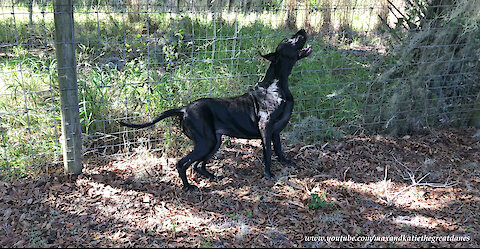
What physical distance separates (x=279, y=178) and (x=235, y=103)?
2.97 feet

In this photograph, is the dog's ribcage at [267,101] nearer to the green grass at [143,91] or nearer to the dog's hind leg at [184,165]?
the green grass at [143,91]

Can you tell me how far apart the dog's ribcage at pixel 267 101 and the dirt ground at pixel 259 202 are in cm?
64

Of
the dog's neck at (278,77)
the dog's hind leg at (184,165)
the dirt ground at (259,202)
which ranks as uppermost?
the dog's neck at (278,77)

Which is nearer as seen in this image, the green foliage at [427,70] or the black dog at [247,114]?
the black dog at [247,114]

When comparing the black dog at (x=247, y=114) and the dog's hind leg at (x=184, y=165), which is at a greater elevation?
the black dog at (x=247, y=114)

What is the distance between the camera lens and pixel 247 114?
13.7 feet

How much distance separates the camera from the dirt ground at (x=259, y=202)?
131 inches

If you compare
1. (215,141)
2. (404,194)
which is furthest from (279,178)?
(404,194)

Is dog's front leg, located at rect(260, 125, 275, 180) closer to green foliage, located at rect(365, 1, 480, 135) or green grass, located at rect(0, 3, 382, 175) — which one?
green grass, located at rect(0, 3, 382, 175)

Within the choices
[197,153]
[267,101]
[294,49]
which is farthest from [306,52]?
[197,153]

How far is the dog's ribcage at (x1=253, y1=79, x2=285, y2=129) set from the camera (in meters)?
4.18

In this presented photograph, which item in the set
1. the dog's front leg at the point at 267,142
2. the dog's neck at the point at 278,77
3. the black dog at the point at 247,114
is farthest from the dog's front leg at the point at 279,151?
the dog's neck at the point at 278,77

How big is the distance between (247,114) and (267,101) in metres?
0.25

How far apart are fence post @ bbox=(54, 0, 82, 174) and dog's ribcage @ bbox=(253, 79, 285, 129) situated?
180cm
